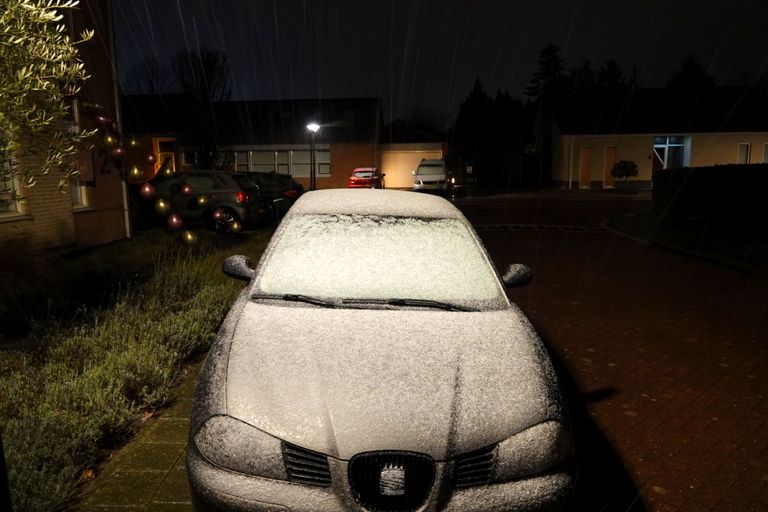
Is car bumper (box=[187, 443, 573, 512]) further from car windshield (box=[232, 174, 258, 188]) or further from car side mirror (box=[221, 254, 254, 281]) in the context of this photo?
car windshield (box=[232, 174, 258, 188])

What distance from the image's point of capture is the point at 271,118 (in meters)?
41.7

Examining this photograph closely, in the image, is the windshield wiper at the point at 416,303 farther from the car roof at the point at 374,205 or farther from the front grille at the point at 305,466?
the front grille at the point at 305,466

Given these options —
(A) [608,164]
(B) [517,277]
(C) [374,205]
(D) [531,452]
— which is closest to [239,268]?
(C) [374,205]

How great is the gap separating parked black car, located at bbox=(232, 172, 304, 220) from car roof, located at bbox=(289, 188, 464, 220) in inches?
503

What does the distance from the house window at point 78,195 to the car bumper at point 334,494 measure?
12347 mm


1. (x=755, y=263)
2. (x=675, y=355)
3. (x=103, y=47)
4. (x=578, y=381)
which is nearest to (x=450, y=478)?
(x=578, y=381)

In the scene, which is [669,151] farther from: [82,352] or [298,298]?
[298,298]

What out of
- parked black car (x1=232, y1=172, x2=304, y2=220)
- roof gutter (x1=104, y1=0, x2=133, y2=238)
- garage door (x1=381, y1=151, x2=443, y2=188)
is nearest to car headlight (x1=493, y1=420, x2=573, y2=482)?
roof gutter (x1=104, y1=0, x2=133, y2=238)

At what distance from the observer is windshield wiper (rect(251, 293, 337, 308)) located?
3.27m

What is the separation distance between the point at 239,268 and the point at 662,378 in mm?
3810

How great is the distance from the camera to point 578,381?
5.13 metres

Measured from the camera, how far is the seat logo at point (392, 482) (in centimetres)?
231

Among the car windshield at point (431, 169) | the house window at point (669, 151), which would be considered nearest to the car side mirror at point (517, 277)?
the car windshield at point (431, 169)

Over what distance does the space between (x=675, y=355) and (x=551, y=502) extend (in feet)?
13.6
